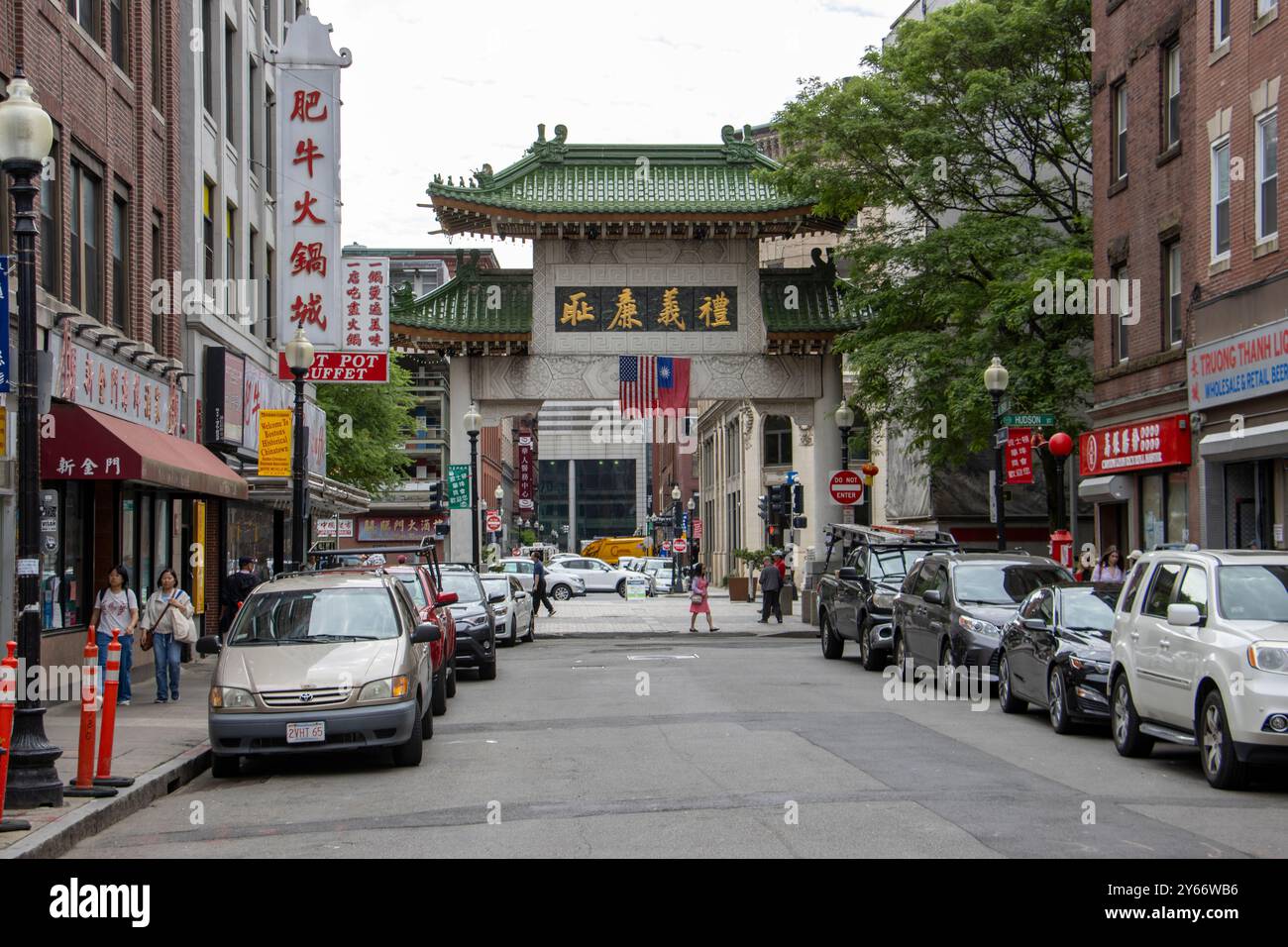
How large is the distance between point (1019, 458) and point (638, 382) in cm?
1463

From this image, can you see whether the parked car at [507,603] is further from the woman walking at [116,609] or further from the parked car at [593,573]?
the parked car at [593,573]

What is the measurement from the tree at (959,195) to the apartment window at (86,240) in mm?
16302

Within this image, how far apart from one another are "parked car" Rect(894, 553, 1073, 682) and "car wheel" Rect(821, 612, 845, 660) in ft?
15.5

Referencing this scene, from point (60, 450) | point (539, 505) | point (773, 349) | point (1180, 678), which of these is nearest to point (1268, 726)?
point (1180, 678)

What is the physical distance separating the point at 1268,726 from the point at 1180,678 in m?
1.24

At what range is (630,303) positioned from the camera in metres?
38.5

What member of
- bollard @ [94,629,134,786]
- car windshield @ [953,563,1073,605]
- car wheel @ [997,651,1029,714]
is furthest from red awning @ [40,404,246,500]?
car wheel @ [997,651,1029,714]

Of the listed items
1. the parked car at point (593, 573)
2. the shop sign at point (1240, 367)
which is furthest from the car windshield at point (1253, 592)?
the parked car at point (593, 573)

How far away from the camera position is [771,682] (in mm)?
21781

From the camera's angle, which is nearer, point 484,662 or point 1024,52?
point 484,662

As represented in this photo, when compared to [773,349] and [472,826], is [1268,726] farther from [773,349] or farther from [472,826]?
[773,349]

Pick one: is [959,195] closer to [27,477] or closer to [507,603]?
[507,603]

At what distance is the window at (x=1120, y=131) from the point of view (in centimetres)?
2866

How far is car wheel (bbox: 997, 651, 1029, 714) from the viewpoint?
17.1 meters
